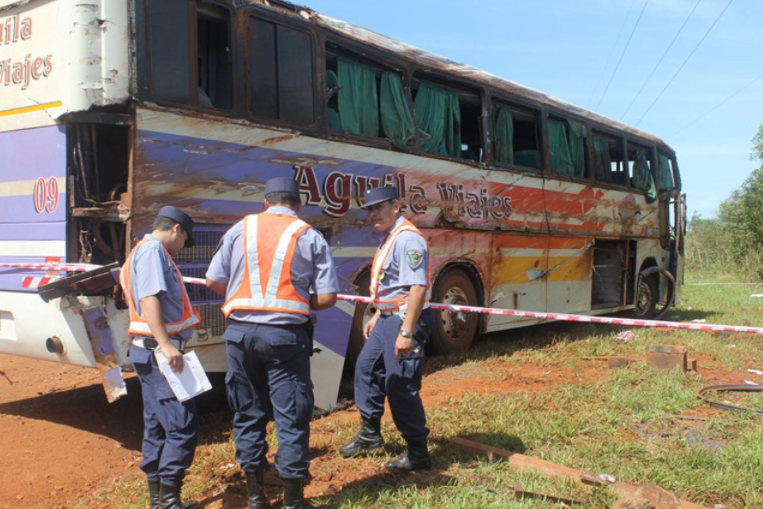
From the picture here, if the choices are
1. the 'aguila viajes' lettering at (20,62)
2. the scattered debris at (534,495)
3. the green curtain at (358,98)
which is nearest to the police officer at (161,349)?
the scattered debris at (534,495)

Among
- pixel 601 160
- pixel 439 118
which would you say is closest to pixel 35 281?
pixel 439 118

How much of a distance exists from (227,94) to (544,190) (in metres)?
5.27

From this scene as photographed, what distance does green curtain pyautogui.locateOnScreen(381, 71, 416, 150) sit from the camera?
6773mm

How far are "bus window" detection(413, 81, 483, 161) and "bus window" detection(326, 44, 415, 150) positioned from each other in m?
0.33

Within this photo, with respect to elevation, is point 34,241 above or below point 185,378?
above

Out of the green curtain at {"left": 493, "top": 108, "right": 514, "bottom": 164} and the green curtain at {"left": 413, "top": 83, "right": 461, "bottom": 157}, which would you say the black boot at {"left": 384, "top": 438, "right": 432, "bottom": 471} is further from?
the green curtain at {"left": 493, "top": 108, "right": 514, "bottom": 164}

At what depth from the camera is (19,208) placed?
4766 mm

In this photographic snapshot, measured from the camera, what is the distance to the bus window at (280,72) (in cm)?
534

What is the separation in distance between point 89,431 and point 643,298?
33.2 feet

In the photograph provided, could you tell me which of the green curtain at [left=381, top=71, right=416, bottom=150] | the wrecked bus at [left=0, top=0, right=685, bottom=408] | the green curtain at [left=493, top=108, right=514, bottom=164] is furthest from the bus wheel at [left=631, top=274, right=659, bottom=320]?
the green curtain at [left=381, top=71, right=416, bottom=150]

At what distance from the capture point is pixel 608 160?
1078cm

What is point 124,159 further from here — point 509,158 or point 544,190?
point 544,190

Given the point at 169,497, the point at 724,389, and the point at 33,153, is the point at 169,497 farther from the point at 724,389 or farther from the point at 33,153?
the point at 724,389

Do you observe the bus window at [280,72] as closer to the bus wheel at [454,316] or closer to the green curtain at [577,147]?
the bus wheel at [454,316]
